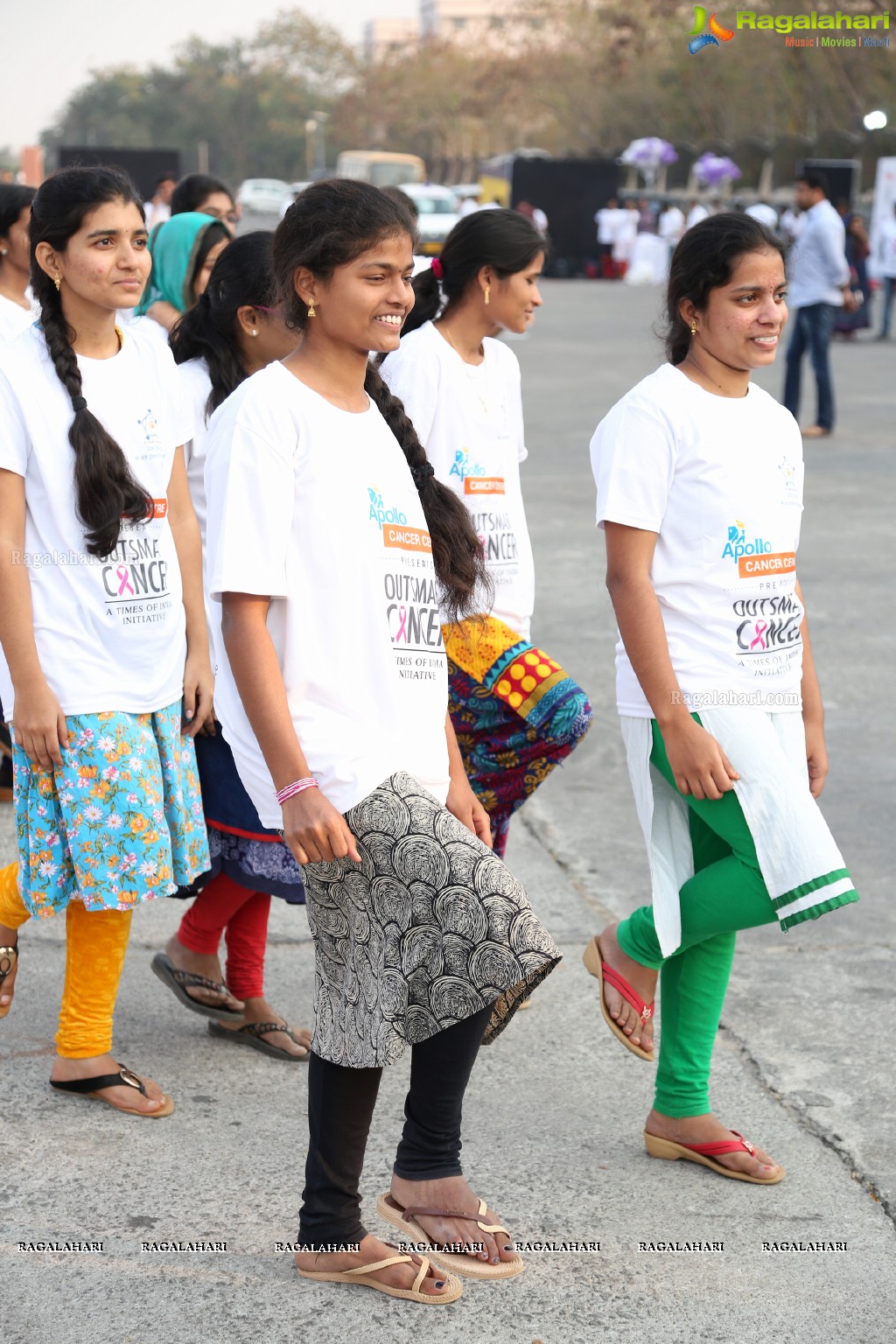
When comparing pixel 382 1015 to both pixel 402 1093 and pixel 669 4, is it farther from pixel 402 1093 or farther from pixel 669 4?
pixel 669 4

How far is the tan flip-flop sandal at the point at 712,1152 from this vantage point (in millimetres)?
2887

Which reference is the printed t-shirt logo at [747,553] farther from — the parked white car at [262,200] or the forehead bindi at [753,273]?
the parked white car at [262,200]

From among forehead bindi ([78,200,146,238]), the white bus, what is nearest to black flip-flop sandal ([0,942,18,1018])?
forehead bindi ([78,200,146,238])

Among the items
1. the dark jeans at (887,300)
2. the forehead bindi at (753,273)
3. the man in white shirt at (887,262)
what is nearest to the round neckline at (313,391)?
the forehead bindi at (753,273)

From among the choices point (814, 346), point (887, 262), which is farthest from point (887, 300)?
point (814, 346)

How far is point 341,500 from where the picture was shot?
2.38 meters

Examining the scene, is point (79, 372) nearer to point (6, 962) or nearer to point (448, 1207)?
point (6, 962)

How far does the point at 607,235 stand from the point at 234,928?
34.5 metres

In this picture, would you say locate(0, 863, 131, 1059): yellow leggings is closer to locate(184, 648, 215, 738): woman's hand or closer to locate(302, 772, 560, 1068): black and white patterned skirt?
locate(184, 648, 215, 738): woman's hand

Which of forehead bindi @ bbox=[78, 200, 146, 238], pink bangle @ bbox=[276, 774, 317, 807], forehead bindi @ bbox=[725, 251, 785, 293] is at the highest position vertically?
forehead bindi @ bbox=[78, 200, 146, 238]

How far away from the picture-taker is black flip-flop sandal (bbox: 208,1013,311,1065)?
3.36 meters

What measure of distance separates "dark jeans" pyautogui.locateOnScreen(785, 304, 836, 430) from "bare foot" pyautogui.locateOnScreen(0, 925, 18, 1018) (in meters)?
9.35

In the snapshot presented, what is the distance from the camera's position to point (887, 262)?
65.9ft

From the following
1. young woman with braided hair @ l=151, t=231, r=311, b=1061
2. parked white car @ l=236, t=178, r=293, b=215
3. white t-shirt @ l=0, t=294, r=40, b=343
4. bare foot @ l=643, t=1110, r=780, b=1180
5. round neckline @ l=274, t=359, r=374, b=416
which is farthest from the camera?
parked white car @ l=236, t=178, r=293, b=215
